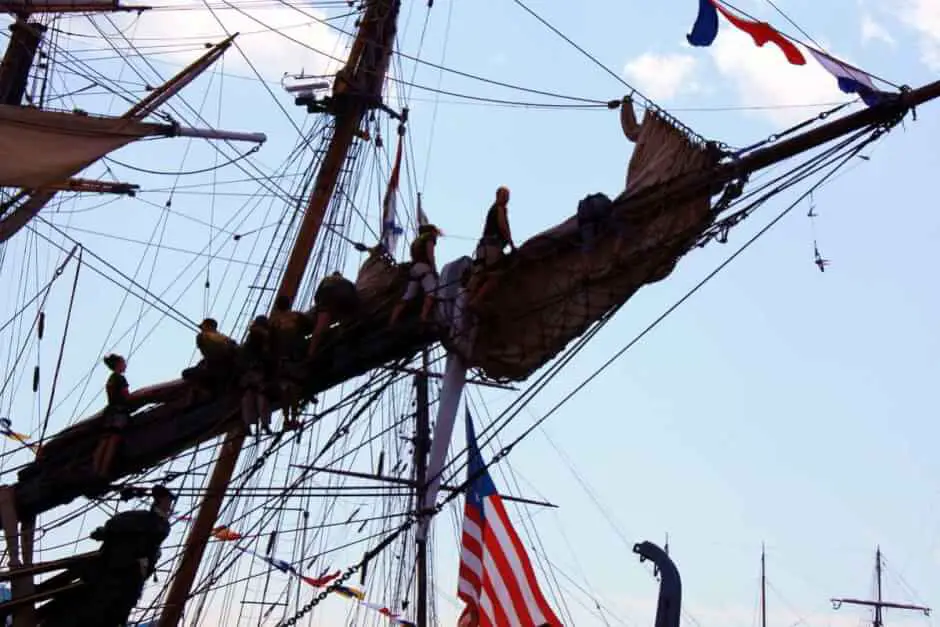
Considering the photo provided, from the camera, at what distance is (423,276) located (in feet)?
61.1

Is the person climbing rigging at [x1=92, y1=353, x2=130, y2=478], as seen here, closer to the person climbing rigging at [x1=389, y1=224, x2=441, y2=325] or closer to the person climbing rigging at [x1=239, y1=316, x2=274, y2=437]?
the person climbing rigging at [x1=239, y1=316, x2=274, y2=437]

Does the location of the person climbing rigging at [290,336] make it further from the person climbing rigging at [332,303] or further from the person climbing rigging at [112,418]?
the person climbing rigging at [112,418]

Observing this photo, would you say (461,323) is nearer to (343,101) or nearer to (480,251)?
(480,251)

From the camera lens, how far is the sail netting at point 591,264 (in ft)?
58.8

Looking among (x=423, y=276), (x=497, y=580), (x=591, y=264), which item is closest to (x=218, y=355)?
(x=423, y=276)

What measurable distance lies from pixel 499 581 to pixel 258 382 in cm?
651

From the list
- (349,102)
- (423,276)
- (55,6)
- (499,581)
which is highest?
(55,6)

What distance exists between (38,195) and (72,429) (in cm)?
1079

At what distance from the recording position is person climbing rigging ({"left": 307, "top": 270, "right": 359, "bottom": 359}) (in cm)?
1841

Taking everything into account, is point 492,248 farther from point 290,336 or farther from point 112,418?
point 112,418

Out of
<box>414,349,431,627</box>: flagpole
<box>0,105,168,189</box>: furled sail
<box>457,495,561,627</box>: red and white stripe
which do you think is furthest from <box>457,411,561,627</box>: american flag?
<box>414,349,431,627</box>: flagpole

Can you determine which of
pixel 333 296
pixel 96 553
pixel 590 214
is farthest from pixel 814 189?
pixel 96 553

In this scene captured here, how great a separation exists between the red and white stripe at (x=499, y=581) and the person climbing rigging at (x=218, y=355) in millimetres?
5657

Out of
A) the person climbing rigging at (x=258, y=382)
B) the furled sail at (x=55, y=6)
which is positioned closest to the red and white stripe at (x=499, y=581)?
the person climbing rigging at (x=258, y=382)
